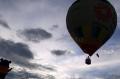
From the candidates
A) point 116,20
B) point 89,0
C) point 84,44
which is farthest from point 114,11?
point 84,44

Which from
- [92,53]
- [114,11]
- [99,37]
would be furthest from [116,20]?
[92,53]

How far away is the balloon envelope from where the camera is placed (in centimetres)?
5138

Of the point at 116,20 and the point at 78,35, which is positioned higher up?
the point at 116,20

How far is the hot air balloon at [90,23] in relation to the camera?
2021 inches

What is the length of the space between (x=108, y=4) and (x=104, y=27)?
16.1 feet

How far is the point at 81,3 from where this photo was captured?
53406 millimetres

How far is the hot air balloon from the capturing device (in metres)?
51.3

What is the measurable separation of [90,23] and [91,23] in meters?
0.19

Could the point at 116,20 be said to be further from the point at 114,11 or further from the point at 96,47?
the point at 96,47

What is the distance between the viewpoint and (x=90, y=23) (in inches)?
2037

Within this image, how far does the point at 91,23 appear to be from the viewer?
51781 mm

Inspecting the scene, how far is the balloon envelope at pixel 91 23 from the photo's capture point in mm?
51375

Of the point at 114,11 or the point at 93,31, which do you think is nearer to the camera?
the point at 93,31

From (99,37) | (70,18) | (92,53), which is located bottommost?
(92,53)
